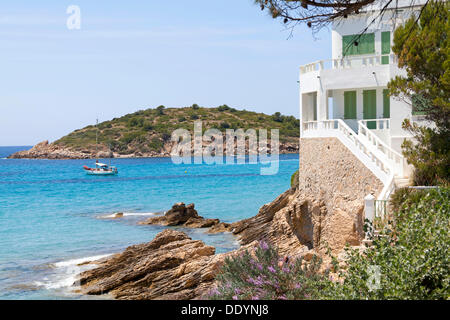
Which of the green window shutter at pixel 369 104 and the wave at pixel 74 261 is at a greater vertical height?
the green window shutter at pixel 369 104

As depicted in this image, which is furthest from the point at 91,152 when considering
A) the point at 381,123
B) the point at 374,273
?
the point at 374,273

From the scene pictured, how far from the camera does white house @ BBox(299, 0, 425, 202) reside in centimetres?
2042

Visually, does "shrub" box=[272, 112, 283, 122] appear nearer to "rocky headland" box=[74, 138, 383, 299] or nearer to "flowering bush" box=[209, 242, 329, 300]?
"rocky headland" box=[74, 138, 383, 299]

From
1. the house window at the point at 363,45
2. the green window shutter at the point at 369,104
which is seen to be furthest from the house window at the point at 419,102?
the house window at the point at 363,45

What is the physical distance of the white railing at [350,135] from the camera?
679 inches

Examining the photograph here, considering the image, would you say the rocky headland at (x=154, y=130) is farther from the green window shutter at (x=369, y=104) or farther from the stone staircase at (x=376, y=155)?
the stone staircase at (x=376, y=155)

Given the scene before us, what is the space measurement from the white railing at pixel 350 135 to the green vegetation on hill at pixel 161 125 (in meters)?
113

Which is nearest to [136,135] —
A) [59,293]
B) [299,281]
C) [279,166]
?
[279,166]

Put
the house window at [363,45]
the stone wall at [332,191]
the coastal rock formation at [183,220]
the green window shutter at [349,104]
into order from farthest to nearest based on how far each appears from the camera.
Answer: the coastal rock formation at [183,220] < the house window at [363,45] < the green window shutter at [349,104] < the stone wall at [332,191]

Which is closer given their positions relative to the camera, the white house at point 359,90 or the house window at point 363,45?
the white house at point 359,90

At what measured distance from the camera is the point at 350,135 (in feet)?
65.2
